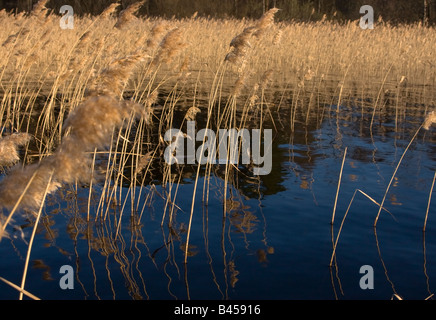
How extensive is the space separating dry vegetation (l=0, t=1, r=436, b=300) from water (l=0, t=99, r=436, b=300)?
9.8 inches

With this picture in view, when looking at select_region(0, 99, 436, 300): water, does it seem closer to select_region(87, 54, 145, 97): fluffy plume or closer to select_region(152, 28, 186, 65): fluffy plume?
select_region(87, 54, 145, 97): fluffy plume

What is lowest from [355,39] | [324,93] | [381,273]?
[381,273]

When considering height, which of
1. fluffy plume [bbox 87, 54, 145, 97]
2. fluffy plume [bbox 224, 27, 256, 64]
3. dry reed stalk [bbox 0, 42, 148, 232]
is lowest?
dry reed stalk [bbox 0, 42, 148, 232]

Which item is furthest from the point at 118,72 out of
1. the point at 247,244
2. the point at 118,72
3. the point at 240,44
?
the point at 247,244

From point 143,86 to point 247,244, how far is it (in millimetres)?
8024

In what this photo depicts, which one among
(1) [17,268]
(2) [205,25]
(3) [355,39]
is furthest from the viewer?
(2) [205,25]

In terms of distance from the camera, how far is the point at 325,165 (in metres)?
5.92

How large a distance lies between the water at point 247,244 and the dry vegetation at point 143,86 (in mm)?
250

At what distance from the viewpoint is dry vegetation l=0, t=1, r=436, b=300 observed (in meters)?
2.09

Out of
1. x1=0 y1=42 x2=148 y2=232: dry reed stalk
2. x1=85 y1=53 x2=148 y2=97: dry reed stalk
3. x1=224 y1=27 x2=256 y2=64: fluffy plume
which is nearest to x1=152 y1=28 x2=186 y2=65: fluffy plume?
x1=224 y1=27 x2=256 y2=64: fluffy plume

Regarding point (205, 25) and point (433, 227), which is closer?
point (433, 227)
